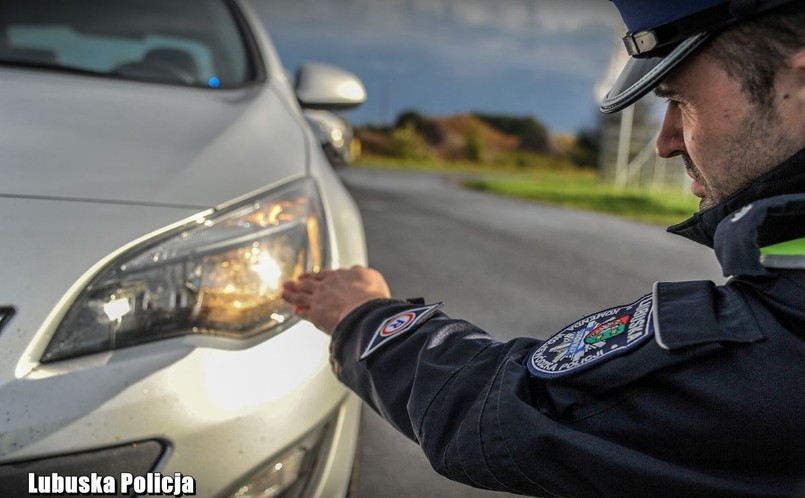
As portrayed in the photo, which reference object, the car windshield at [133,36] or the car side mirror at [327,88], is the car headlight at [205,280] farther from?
the car side mirror at [327,88]

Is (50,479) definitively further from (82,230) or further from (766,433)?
(766,433)

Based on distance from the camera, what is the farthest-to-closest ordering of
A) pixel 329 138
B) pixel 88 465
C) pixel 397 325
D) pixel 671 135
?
pixel 329 138
pixel 88 465
pixel 397 325
pixel 671 135

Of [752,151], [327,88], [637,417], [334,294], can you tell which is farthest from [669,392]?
[327,88]

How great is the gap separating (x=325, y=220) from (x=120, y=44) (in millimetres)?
1567

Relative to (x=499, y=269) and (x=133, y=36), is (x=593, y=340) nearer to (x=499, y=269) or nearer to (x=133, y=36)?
(x=133, y=36)

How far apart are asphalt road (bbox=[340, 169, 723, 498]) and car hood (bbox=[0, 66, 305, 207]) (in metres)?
1.11

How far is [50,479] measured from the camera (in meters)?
1.42

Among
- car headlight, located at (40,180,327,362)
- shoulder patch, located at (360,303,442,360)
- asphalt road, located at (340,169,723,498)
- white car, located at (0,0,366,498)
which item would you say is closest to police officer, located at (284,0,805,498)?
shoulder patch, located at (360,303,442,360)

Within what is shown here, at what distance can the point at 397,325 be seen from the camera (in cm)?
129

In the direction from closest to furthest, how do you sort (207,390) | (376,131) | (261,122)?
(207,390) → (261,122) → (376,131)

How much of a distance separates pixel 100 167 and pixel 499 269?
16.2 ft

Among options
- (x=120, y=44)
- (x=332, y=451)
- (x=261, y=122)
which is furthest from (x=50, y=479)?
(x=120, y=44)

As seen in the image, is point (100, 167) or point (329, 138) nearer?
point (100, 167)

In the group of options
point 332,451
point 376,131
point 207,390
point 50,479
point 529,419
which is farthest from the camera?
point 376,131
